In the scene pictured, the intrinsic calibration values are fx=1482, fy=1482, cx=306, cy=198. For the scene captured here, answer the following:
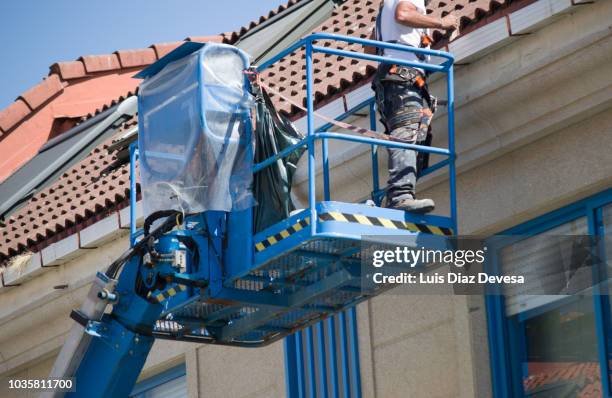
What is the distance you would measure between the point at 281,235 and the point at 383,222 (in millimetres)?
681

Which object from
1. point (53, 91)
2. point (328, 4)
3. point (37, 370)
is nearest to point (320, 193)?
point (328, 4)

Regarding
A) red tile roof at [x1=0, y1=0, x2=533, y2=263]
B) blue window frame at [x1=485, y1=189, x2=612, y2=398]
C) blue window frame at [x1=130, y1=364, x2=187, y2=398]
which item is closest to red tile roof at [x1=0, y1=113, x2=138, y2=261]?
red tile roof at [x1=0, y1=0, x2=533, y2=263]

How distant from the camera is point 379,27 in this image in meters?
10.8

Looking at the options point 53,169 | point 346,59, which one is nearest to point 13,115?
point 53,169

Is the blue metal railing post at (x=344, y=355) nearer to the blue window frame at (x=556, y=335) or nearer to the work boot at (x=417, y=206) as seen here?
the blue window frame at (x=556, y=335)

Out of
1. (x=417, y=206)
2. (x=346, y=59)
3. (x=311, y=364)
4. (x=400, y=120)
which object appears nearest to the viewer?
(x=417, y=206)

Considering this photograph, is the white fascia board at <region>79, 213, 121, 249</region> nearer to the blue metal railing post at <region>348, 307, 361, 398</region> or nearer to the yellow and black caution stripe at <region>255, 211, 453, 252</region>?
the blue metal railing post at <region>348, 307, 361, 398</region>

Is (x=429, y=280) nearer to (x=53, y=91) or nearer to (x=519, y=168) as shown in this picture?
(x=519, y=168)

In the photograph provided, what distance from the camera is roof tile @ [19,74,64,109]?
18469 millimetres

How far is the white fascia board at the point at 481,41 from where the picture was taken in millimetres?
10758

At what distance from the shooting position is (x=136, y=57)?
1934 cm

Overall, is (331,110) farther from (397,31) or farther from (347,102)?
(397,31)

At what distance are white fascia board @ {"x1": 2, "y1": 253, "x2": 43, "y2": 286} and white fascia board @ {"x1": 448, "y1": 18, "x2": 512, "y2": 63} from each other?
5.53 m

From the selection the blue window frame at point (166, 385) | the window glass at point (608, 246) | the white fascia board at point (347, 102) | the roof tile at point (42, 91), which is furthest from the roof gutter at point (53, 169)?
the window glass at point (608, 246)
